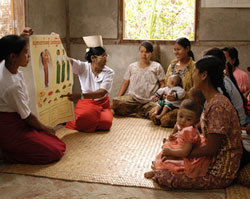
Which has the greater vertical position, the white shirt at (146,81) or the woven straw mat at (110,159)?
the white shirt at (146,81)

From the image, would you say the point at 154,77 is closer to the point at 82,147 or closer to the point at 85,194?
the point at 82,147

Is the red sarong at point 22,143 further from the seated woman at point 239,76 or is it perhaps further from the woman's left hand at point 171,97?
the seated woman at point 239,76

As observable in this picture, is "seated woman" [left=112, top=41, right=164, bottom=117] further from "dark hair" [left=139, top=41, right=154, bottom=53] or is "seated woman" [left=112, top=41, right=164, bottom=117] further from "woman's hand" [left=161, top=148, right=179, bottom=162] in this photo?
"woman's hand" [left=161, top=148, right=179, bottom=162]

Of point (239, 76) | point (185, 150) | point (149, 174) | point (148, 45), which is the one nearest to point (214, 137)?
point (185, 150)

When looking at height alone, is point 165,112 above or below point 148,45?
below

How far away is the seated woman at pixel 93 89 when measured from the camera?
426 centimetres

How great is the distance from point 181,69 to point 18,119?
8.64ft

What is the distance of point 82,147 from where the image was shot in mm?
3680

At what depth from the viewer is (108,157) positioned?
3.37 meters

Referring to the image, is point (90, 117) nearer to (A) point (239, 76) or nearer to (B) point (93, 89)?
(B) point (93, 89)

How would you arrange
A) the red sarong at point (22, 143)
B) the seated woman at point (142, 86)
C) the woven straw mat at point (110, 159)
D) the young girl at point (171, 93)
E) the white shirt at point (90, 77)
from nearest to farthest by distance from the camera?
the woven straw mat at point (110, 159) < the red sarong at point (22, 143) < the white shirt at point (90, 77) < the young girl at point (171, 93) < the seated woman at point (142, 86)

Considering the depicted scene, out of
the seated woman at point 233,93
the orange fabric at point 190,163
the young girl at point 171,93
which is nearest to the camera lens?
the orange fabric at point 190,163

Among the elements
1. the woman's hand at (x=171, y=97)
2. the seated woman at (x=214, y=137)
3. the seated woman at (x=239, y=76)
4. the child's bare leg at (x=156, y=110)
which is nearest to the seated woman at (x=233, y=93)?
the seated woman at (x=214, y=137)

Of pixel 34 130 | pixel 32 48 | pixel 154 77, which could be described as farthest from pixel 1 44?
pixel 154 77
